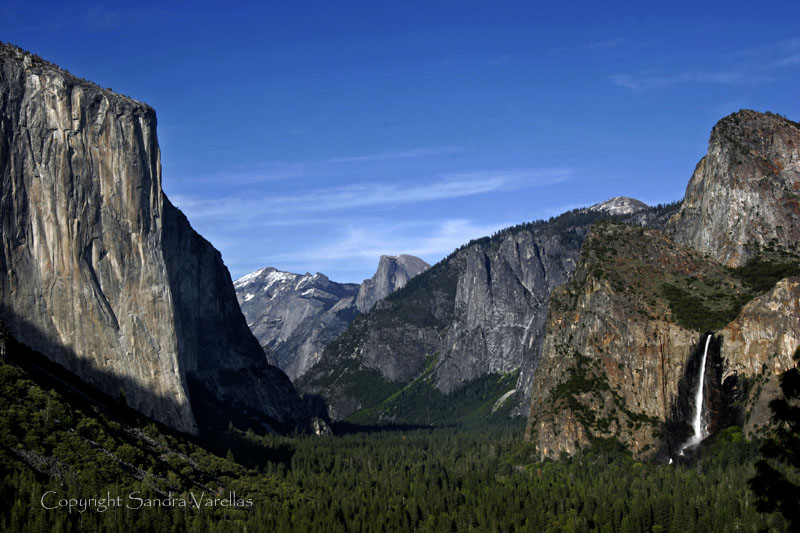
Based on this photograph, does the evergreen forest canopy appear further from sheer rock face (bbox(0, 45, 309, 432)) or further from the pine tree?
the pine tree

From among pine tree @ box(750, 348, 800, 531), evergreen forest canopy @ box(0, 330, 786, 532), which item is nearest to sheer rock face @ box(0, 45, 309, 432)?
evergreen forest canopy @ box(0, 330, 786, 532)

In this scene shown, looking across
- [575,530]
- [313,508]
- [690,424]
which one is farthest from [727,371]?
[313,508]

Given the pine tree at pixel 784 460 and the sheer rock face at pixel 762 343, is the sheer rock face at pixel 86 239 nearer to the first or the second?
the sheer rock face at pixel 762 343

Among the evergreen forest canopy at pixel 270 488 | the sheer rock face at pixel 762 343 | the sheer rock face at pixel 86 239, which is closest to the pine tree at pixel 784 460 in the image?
the evergreen forest canopy at pixel 270 488

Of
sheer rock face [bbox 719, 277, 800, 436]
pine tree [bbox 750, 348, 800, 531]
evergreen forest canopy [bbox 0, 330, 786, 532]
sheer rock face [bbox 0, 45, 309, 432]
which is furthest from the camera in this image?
sheer rock face [bbox 719, 277, 800, 436]

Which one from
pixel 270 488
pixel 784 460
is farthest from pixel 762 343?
pixel 784 460

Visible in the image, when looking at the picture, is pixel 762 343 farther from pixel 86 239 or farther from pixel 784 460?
pixel 784 460
